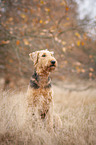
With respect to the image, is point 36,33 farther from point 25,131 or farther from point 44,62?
point 25,131

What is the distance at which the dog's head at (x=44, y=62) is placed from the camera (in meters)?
2.22

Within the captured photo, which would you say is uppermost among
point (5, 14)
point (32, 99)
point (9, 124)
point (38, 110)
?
point (5, 14)

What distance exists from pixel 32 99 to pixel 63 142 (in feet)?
3.24

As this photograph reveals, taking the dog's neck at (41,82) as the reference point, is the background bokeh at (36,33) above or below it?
above

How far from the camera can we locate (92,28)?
454 cm

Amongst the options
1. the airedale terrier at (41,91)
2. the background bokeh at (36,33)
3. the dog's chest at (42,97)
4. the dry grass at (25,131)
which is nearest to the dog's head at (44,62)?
the airedale terrier at (41,91)

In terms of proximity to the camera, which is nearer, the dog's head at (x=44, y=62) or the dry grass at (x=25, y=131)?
the dry grass at (x=25, y=131)

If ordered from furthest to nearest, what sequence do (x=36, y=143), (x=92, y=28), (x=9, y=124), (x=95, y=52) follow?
(x=95, y=52) < (x=92, y=28) < (x=9, y=124) < (x=36, y=143)

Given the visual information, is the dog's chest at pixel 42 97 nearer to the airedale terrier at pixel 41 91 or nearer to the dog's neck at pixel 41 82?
the airedale terrier at pixel 41 91

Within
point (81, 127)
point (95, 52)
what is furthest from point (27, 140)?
point (95, 52)

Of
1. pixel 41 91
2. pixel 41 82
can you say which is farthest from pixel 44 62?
pixel 41 91

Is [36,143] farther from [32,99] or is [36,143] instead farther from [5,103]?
[5,103]

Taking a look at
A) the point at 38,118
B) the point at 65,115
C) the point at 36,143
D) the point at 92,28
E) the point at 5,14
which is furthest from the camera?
the point at 5,14

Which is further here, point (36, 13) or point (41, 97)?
point (36, 13)
